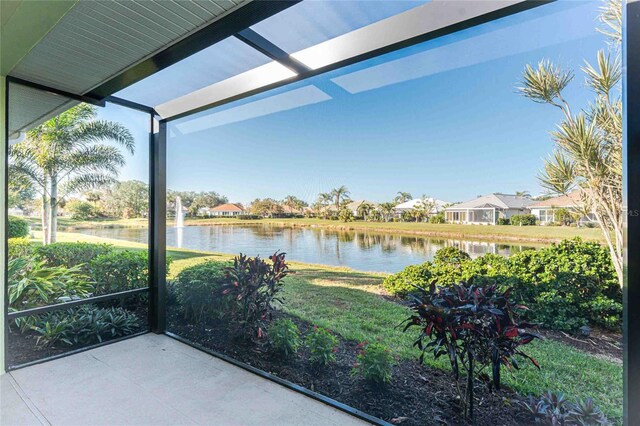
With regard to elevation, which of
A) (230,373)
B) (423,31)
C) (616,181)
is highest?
(423,31)

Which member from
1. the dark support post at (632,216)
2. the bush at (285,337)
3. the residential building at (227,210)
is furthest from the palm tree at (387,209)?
the residential building at (227,210)

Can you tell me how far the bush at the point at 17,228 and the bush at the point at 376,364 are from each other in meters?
3.54

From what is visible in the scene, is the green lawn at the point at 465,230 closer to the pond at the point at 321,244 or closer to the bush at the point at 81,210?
the pond at the point at 321,244

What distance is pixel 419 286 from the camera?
6.94ft

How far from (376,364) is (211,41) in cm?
268

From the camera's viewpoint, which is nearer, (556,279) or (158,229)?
(556,279)

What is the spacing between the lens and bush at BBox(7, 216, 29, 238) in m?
2.91

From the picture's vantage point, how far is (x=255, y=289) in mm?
3074

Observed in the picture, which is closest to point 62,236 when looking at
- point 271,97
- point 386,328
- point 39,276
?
point 39,276

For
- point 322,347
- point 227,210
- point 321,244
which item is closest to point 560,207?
point 321,244

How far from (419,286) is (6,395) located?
343 cm

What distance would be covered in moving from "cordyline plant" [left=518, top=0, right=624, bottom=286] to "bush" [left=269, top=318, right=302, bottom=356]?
232 cm

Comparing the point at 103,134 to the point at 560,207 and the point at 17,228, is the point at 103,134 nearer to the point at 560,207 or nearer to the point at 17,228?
the point at 17,228

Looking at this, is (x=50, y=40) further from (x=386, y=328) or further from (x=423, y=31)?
(x=386, y=328)
